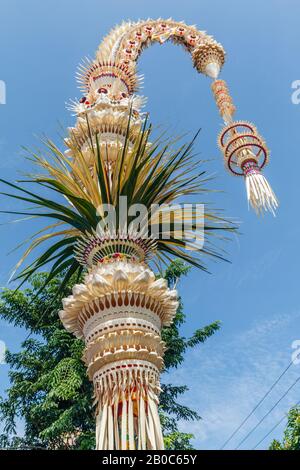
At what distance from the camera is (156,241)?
6059 mm

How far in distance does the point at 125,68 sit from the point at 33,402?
30.5 ft

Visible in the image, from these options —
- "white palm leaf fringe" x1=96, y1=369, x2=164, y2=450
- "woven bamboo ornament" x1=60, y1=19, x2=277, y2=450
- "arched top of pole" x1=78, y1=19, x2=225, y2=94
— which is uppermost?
"arched top of pole" x1=78, y1=19, x2=225, y2=94

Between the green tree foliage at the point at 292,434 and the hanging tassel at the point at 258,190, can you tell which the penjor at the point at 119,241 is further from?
the green tree foliage at the point at 292,434

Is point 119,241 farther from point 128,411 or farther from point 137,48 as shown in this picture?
point 137,48

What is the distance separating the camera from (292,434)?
11.5m

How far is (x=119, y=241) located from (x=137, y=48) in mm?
5394

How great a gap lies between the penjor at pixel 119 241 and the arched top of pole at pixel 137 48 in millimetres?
41

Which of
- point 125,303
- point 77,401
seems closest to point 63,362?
point 77,401

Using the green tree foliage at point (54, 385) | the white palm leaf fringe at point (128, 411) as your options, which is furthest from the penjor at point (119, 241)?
the green tree foliage at point (54, 385)

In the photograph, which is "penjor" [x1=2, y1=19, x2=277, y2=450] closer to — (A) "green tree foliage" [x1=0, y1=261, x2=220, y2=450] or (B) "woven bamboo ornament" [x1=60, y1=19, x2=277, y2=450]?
(B) "woven bamboo ornament" [x1=60, y1=19, x2=277, y2=450]

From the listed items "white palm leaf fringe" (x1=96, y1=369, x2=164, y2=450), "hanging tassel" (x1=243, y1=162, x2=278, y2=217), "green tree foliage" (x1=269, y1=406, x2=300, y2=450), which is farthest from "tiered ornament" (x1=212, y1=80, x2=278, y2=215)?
"green tree foliage" (x1=269, y1=406, x2=300, y2=450)

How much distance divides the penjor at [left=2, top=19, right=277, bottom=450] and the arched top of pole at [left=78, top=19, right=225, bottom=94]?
0.04 metres

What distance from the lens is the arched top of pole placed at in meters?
8.25

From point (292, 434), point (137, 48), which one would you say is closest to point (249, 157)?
point (137, 48)
